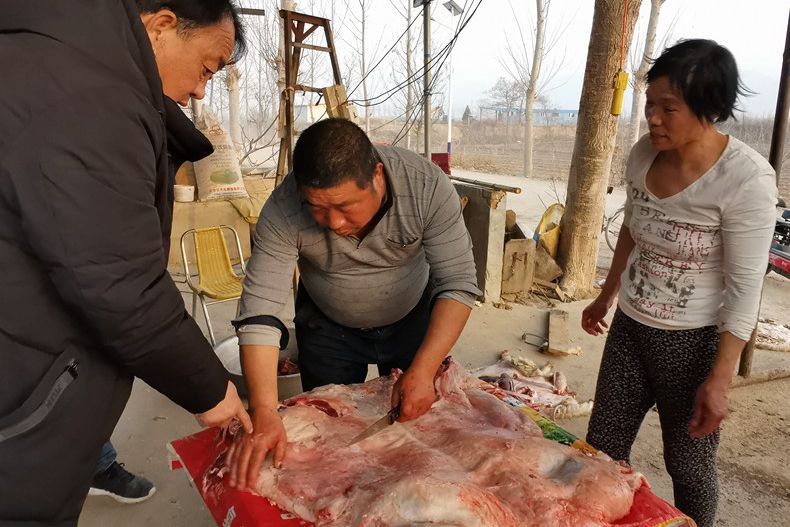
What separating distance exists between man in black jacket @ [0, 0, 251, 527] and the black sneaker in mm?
1496

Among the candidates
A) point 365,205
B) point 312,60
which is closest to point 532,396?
point 365,205

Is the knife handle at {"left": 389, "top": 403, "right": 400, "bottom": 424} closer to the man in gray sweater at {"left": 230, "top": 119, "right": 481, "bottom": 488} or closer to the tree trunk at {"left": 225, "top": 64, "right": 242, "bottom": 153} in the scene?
the man in gray sweater at {"left": 230, "top": 119, "right": 481, "bottom": 488}

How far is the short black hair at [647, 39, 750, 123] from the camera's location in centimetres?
157

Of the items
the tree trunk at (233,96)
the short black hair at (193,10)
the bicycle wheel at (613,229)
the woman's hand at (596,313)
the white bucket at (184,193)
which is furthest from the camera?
the tree trunk at (233,96)

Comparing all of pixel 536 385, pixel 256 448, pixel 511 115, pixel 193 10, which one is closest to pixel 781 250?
pixel 536 385

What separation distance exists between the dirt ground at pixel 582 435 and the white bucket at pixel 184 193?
2.01 m

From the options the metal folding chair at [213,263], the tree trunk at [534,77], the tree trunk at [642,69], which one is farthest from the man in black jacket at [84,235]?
the tree trunk at [534,77]

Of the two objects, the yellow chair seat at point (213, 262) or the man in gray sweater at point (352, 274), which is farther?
the yellow chair seat at point (213, 262)

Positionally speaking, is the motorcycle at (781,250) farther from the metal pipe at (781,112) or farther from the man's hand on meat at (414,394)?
the man's hand on meat at (414,394)

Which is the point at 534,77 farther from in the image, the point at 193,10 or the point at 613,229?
the point at 193,10

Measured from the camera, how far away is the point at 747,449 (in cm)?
311

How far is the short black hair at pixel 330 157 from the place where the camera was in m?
1.56

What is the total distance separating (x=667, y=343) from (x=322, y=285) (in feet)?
4.09

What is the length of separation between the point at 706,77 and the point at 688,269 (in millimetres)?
594
